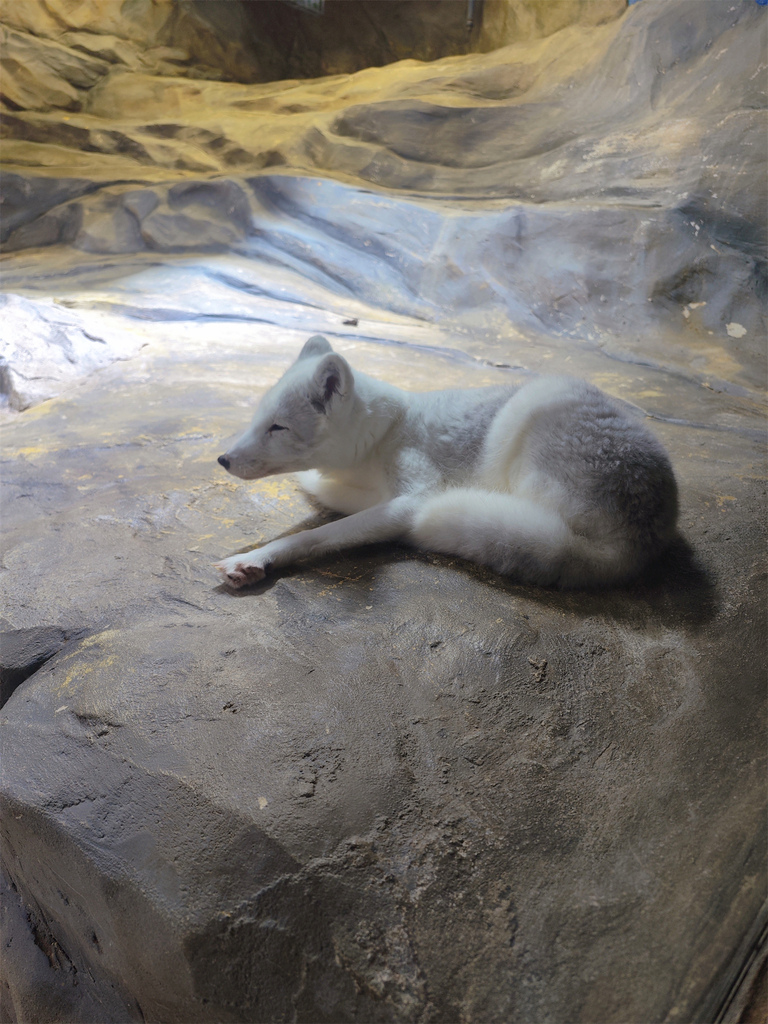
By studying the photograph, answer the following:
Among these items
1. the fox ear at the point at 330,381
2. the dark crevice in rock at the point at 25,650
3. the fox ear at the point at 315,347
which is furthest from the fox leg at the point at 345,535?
the fox ear at the point at 315,347

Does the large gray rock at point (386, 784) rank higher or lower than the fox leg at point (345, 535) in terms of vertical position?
lower

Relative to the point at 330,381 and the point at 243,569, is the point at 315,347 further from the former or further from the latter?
the point at 243,569

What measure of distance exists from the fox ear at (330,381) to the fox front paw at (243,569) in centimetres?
57

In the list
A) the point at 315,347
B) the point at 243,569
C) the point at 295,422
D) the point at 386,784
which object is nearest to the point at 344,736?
the point at 386,784

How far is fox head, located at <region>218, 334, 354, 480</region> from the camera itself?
7.58 feet

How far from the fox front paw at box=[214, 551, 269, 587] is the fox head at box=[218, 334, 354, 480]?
32 centimetres

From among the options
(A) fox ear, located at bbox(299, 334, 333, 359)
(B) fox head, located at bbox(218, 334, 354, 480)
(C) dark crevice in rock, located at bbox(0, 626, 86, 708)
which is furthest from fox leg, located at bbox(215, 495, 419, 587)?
(A) fox ear, located at bbox(299, 334, 333, 359)

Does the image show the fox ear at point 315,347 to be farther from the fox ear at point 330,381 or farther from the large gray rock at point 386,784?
the large gray rock at point 386,784

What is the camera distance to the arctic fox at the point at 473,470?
6.84 feet

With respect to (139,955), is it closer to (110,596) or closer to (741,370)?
(110,596)

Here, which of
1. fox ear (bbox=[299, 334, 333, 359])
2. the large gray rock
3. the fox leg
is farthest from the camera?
fox ear (bbox=[299, 334, 333, 359])

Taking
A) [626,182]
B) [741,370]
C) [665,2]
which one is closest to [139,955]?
[741,370]

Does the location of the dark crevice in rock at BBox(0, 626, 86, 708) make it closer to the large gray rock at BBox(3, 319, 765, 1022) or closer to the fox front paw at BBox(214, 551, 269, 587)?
the large gray rock at BBox(3, 319, 765, 1022)

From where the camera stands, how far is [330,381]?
2.33m
